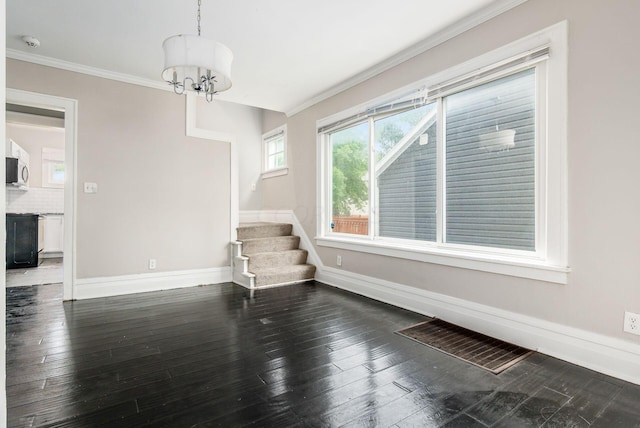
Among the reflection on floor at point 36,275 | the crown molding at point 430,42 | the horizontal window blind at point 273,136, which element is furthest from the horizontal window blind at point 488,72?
the reflection on floor at point 36,275

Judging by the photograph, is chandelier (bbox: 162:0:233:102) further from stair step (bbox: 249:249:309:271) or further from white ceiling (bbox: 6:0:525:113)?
stair step (bbox: 249:249:309:271)

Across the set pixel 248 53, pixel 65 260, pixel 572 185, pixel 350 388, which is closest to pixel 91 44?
pixel 248 53

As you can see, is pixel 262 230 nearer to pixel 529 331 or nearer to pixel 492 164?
pixel 492 164

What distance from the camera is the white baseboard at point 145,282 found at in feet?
11.9

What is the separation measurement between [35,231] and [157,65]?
4.03 metres

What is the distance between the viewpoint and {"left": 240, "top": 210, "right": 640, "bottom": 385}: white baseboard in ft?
6.24

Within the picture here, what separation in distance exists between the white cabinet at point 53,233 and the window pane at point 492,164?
716cm

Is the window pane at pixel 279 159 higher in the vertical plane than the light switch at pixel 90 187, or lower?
higher

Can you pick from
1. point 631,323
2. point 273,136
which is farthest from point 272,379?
point 273,136

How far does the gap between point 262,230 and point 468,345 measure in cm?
317

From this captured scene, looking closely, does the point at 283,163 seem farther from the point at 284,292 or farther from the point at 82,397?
the point at 82,397

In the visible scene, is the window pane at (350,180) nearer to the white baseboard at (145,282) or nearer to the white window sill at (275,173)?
the white window sill at (275,173)

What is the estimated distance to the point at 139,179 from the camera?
3.94m

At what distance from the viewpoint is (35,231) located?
5422 mm
